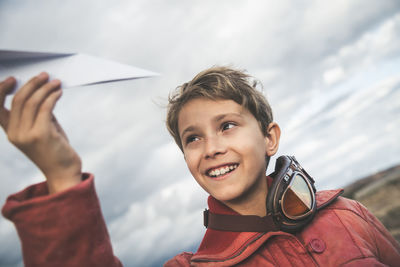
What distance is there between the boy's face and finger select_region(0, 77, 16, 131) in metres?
1.35

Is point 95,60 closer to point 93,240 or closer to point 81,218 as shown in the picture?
point 81,218

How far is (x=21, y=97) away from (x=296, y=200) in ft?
6.36

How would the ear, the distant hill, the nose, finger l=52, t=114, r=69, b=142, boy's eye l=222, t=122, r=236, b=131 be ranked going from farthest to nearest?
the distant hill → the ear → boy's eye l=222, t=122, r=236, b=131 → the nose → finger l=52, t=114, r=69, b=142

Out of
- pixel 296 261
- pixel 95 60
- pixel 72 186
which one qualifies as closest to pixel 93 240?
pixel 72 186

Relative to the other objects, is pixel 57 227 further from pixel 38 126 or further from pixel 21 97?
pixel 21 97

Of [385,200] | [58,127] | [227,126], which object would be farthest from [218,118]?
[385,200]

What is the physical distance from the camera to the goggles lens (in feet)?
6.61

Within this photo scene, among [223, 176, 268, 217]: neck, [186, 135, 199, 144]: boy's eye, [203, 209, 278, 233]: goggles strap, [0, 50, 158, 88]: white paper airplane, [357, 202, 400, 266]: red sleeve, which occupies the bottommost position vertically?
[357, 202, 400, 266]: red sleeve

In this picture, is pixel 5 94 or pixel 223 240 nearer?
pixel 5 94

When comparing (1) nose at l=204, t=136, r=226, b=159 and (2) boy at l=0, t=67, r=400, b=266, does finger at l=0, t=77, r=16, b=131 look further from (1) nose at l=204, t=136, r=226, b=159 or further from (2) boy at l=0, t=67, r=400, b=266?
(1) nose at l=204, t=136, r=226, b=159

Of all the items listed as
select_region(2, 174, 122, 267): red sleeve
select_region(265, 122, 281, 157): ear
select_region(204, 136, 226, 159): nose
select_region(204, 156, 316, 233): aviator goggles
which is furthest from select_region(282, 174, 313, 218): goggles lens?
select_region(2, 174, 122, 267): red sleeve

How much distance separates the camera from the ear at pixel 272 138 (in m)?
2.60

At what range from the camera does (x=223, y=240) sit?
2033mm

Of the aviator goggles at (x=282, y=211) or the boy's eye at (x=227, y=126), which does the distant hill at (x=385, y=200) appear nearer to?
the aviator goggles at (x=282, y=211)
